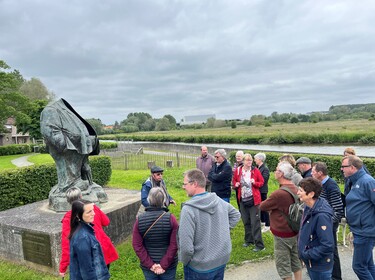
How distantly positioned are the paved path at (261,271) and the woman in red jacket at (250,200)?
519 millimetres

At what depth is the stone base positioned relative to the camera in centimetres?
484

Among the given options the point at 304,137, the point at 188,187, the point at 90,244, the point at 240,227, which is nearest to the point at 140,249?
the point at 90,244

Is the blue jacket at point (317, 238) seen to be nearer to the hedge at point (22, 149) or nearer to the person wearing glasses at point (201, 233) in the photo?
the person wearing glasses at point (201, 233)

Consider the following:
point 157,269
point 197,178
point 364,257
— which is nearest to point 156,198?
point 197,178

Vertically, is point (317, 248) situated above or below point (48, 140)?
below

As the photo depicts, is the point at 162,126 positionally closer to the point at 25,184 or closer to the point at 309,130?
the point at 309,130

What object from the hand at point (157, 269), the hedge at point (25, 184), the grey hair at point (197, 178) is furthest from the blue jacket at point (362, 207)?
the hedge at point (25, 184)

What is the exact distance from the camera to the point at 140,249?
313cm

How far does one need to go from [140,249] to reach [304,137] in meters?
40.6

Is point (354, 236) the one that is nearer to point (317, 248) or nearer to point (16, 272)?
point (317, 248)

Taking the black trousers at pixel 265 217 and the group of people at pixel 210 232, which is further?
the black trousers at pixel 265 217

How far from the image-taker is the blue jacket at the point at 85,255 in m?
2.89

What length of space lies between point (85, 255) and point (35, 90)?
6705 centimetres

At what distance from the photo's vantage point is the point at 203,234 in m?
2.90
